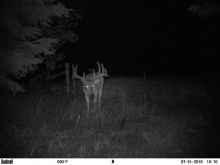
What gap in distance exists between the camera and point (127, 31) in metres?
55.1

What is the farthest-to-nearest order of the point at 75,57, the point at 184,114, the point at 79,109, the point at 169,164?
1. the point at 75,57
2. the point at 79,109
3. the point at 184,114
4. the point at 169,164

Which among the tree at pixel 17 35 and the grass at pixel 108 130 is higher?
the tree at pixel 17 35

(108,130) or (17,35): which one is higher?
(17,35)

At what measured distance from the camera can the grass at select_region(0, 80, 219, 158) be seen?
7520 mm

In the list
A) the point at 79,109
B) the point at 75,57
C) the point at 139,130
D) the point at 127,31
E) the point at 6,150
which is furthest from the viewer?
the point at 127,31

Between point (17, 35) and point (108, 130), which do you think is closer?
point (17, 35)

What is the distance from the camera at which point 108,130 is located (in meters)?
9.37

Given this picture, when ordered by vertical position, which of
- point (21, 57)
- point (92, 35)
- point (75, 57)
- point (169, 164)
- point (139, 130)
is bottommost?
point (169, 164)

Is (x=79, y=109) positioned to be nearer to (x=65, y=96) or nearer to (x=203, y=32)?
(x=65, y=96)

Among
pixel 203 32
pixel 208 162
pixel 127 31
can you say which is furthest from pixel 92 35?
pixel 208 162

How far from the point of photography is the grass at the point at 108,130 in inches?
296

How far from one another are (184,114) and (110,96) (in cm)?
422

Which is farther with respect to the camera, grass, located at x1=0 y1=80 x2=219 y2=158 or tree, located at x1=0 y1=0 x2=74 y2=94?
tree, located at x1=0 y1=0 x2=74 y2=94

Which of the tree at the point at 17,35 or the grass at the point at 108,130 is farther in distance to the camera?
the tree at the point at 17,35
